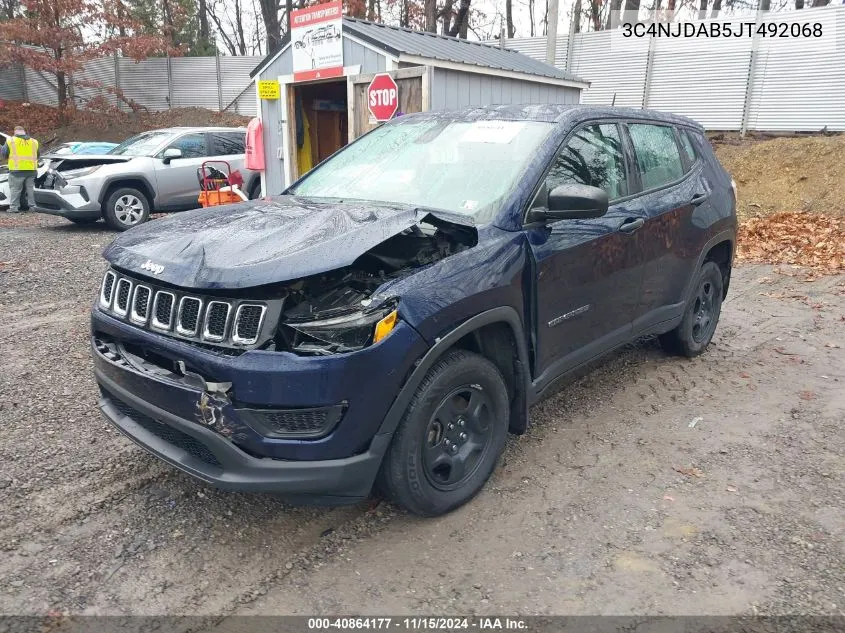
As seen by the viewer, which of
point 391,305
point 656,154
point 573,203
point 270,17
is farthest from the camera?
point 270,17

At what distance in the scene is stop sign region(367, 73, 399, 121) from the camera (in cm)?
908

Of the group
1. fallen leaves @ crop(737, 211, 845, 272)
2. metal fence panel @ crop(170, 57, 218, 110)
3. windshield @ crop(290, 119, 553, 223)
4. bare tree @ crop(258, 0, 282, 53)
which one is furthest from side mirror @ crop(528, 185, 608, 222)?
bare tree @ crop(258, 0, 282, 53)

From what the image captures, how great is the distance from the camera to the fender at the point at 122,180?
10.7 meters

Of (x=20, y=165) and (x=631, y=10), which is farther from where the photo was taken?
(x=631, y=10)

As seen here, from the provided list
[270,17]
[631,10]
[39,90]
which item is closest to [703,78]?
[631,10]

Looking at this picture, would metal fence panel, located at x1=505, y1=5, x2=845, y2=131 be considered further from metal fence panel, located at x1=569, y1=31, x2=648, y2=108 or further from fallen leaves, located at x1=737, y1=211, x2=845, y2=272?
fallen leaves, located at x1=737, y1=211, x2=845, y2=272

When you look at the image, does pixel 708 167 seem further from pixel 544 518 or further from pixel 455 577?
pixel 455 577

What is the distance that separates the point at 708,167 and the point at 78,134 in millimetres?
24738

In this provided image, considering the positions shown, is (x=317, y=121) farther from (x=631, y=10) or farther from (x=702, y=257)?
(x=631, y=10)

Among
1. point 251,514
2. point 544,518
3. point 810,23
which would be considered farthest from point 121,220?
point 810,23

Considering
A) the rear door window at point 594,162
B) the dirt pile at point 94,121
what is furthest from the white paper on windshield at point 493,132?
the dirt pile at point 94,121

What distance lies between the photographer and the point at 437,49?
9.59 meters

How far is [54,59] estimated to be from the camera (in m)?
22.5

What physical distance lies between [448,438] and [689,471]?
1.44 meters
